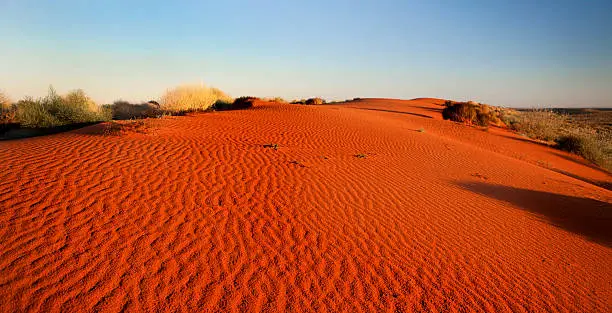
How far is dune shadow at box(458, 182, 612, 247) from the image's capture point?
6348 millimetres

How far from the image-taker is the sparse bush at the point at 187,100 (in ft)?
51.6

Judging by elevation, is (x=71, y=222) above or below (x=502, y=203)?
above

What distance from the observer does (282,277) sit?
389 centimetres

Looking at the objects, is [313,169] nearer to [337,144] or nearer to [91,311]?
[337,144]

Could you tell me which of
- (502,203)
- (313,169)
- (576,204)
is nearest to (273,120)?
(313,169)

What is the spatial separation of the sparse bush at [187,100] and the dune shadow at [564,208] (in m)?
13.0

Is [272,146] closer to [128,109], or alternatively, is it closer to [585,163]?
[128,109]

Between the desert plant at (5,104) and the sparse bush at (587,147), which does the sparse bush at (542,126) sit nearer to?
the sparse bush at (587,147)

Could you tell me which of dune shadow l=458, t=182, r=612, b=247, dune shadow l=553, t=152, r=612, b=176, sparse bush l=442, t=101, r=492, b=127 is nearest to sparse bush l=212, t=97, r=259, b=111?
sparse bush l=442, t=101, r=492, b=127

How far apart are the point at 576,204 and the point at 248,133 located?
905 centimetres

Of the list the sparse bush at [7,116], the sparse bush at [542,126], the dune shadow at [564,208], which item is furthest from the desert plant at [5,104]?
the sparse bush at [542,126]

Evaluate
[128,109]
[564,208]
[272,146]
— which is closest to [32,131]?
[128,109]

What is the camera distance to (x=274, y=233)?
15.7ft

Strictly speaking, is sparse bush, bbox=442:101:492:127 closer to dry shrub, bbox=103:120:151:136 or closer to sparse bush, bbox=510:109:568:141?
sparse bush, bbox=510:109:568:141
